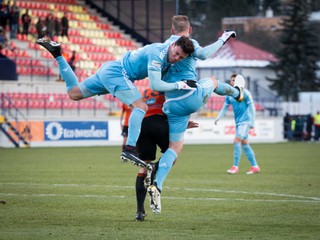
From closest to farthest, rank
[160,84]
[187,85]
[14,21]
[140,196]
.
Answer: [160,84]
[187,85]
[140,196]
[14,21]

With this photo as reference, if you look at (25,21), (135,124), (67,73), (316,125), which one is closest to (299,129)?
(316,125)

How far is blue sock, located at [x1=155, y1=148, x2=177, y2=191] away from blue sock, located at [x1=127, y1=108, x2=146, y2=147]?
42 centimetres

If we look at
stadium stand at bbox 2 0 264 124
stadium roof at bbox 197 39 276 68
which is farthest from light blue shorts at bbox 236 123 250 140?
stadium roof at bbox 197 39 276 68

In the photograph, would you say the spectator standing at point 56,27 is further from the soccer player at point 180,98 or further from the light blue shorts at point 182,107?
the light blue shorts at point 182,107

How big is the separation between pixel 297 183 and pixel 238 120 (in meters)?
4.54

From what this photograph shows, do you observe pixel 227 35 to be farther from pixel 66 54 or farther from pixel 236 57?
pixel 236 57

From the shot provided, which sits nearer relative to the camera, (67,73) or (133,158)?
(133,158)

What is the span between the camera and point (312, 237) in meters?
9.54

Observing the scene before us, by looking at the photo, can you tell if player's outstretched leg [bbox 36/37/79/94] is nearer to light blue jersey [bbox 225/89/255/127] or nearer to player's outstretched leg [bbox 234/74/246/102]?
player's outstretched leg [bbox 234/74/246/102]

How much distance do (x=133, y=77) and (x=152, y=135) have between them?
2.51ft

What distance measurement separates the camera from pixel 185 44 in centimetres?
1080

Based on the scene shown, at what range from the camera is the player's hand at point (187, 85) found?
36.1 feet

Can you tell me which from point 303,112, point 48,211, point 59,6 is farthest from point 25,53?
point 48,211

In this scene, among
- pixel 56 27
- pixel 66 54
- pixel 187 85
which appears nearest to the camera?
pixel 187 85
